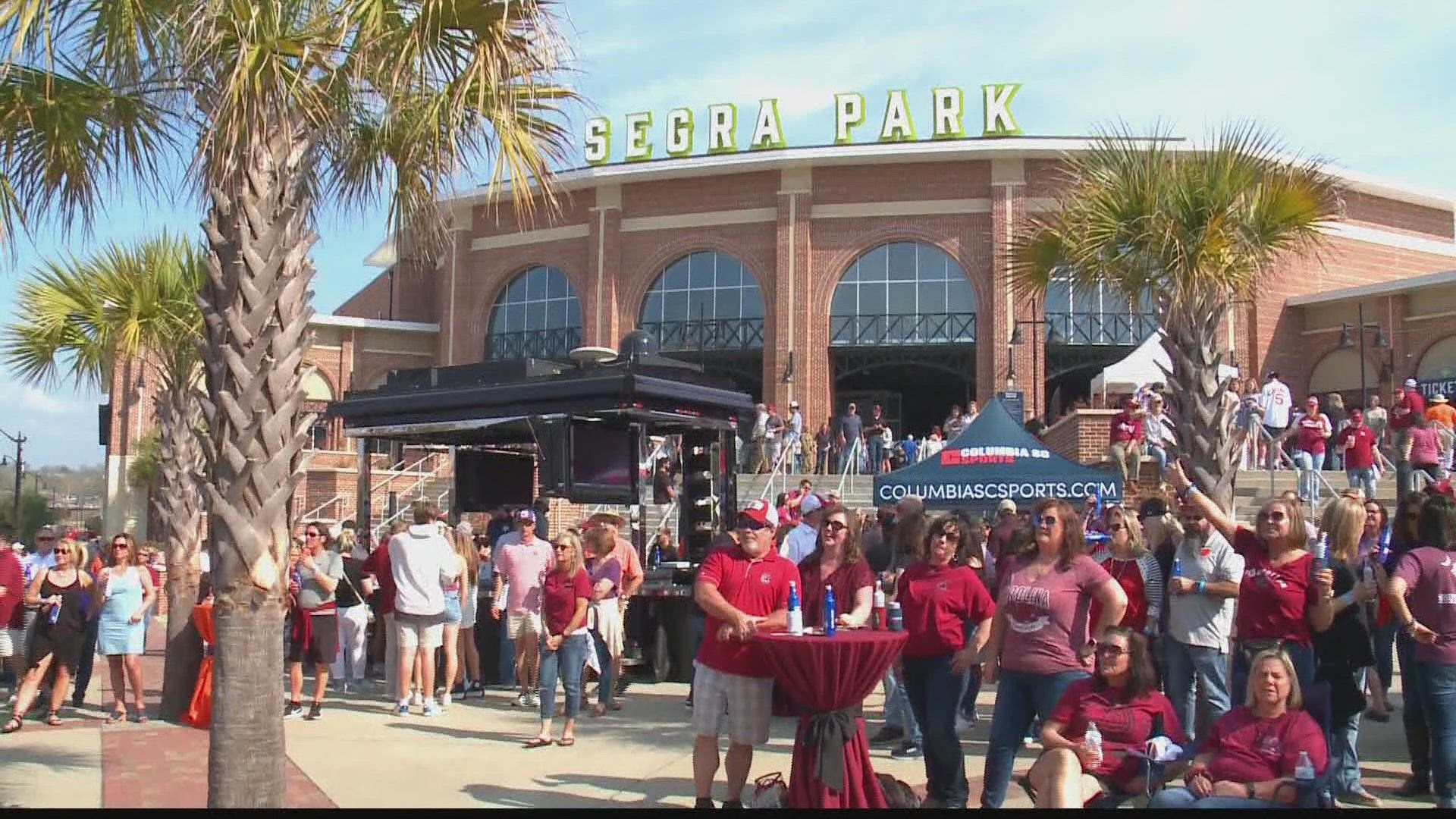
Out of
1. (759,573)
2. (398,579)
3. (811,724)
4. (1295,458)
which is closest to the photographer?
Result: (811,724)

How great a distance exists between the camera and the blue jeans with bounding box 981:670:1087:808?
674 centimetres

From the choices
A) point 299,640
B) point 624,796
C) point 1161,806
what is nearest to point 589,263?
point 299,640

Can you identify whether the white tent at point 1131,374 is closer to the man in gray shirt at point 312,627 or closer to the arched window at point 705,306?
the arched window at point 705,306

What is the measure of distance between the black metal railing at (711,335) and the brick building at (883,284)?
48mm

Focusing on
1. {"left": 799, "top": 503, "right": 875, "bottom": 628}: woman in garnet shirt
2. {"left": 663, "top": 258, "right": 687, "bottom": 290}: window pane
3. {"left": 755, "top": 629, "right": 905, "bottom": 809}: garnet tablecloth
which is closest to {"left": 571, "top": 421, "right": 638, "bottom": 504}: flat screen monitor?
Result: {"left": 799, "top": 503, "right": 875, "bottom": 628}: woman in garnet shirt

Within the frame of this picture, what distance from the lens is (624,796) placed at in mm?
7984

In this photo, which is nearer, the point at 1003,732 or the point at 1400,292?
the point at 1003,732

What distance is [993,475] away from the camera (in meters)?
15.3

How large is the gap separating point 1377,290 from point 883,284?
12466 mm

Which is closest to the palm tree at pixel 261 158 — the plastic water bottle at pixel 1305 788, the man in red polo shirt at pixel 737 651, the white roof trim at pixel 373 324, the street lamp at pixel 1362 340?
the man in red polo shirt at pixel 737 651

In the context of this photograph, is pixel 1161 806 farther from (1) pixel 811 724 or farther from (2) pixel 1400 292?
(2) pixel 1400 292

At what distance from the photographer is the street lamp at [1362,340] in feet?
104

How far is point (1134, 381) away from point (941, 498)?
9.47 metres

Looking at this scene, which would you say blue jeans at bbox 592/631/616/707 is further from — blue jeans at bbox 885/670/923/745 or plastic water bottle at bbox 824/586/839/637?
plastic water bottle at bbox 824/586/839/637
